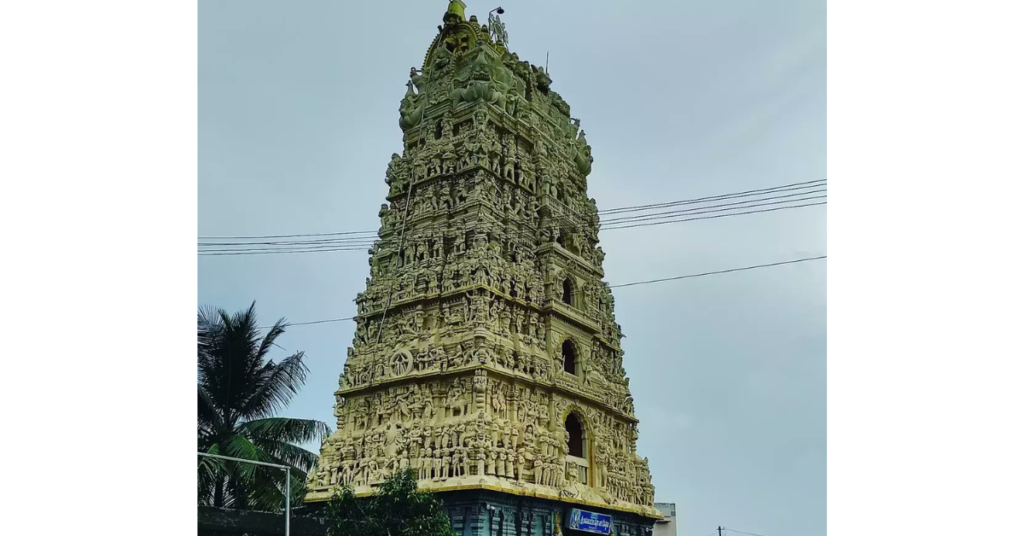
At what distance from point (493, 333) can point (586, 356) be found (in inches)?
136

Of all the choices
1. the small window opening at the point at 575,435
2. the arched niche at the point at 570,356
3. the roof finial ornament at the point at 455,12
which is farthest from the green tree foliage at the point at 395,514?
the roof finial ornament at the point at 455,12

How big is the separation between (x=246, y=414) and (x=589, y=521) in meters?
8.00

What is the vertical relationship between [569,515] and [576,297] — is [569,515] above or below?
below

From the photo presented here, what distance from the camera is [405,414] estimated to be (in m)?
17.2

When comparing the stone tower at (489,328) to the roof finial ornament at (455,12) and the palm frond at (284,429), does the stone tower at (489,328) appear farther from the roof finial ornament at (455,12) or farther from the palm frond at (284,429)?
the palm frond at (284,429)

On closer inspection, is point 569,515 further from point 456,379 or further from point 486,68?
point 486,68

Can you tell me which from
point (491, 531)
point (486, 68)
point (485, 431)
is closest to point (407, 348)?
point (485, 431)

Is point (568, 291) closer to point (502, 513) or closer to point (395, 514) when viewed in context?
point (502, 513)

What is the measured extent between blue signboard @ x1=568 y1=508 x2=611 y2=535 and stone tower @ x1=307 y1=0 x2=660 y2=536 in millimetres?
43

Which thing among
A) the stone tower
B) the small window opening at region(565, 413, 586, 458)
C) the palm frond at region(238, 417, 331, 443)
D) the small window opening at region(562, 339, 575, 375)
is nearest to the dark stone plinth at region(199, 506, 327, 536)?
the stone tower

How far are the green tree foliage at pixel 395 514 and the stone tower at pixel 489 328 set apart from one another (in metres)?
0.86

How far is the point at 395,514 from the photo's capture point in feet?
49.1

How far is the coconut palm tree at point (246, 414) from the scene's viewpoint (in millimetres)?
18359

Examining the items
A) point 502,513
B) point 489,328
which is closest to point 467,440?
point 502,513
